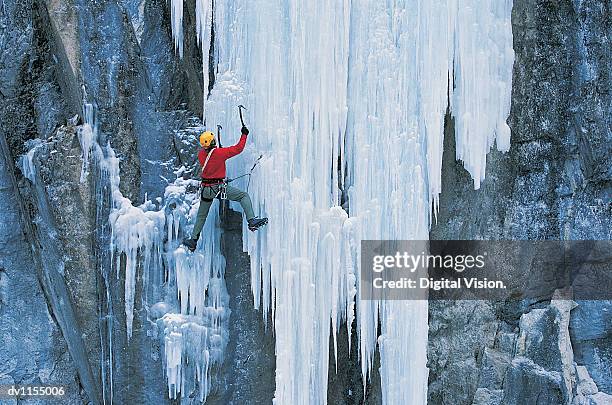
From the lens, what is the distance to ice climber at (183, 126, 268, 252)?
646 centimetres

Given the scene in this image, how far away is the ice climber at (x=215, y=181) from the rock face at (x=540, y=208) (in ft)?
5.84

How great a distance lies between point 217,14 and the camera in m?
6.89

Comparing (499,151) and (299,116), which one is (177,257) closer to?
(299,116)

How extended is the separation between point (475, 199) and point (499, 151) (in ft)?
1.61

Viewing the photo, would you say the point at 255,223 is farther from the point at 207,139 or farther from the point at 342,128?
the point at 342,128

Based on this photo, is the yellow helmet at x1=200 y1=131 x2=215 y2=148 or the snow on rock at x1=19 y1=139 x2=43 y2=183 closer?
the yellow helmet at x1=200 y1=131 x2=215 y2=148

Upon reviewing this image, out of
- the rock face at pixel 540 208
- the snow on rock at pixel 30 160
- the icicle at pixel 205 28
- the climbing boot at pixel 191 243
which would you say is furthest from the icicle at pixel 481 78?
the snow on rock at pixel 30 160

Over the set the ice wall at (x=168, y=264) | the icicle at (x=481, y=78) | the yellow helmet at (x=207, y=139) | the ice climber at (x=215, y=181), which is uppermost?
the icicle at (x=481, y=78)

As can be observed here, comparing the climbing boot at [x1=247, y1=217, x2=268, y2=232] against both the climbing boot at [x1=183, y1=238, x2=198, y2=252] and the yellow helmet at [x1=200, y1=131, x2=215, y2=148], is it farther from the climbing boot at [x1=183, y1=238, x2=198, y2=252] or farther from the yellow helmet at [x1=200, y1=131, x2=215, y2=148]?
the yellow helmet at [x1=200, y1=131, x2=215, y2=148]

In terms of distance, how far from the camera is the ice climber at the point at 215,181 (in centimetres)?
646

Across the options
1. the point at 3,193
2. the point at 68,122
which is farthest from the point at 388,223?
the point at 3,193

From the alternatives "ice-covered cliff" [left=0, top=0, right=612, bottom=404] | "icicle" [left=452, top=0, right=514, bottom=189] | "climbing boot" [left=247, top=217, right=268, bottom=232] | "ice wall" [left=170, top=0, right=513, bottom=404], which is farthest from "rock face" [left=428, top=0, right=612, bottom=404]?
"climbing boot" [left=247, top=217, right=268, bottom=232]

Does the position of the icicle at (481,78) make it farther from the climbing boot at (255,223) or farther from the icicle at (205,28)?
the icicle at (205,28)

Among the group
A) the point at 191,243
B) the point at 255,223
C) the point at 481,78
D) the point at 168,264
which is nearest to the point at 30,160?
the point at 168,264
